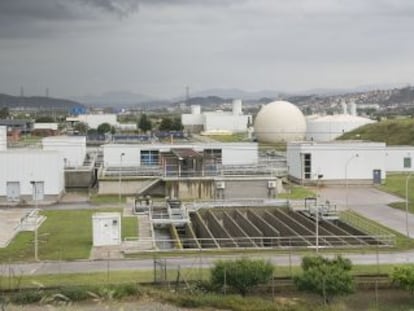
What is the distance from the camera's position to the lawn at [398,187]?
43694mm

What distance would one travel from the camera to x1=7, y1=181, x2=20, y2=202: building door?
46969 mm

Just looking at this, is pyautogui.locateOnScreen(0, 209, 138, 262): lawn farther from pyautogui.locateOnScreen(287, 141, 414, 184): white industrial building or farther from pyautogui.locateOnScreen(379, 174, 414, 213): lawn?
pyautogui.locateOnScreen(287, 141, 414, 184): white industrial building

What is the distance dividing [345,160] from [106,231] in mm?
29314

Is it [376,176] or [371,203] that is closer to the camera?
[371,203]

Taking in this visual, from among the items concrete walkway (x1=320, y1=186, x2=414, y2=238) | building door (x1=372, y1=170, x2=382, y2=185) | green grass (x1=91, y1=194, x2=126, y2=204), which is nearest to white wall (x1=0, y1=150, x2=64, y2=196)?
green grass (x1=91, y1=194, x2=126, y2=204)

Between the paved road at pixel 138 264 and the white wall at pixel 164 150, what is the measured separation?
102 feet

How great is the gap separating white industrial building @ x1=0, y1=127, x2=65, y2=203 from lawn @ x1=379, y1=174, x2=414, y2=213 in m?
23.2

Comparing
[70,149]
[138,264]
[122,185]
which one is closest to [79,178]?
[70,149]

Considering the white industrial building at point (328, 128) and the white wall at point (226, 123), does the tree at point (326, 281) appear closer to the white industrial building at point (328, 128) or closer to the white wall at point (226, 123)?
the white industrial building at point (328, 128)

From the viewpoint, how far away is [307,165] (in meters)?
56.4

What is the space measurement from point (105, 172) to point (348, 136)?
1777 inches

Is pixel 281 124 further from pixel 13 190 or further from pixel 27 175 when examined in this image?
pixel 13 190

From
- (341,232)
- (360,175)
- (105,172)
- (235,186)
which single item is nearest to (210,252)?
(341,232)

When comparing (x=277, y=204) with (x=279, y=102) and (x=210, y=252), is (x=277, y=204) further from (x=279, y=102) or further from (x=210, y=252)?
(x=279, y=102)
